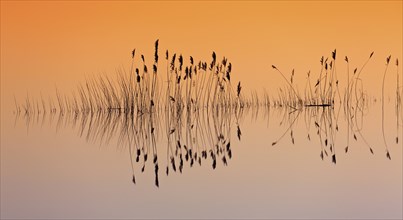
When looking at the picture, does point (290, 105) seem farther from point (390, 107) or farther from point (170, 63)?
point (170, 63)

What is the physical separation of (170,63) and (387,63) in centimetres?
155

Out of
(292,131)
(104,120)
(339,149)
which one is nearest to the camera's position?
(339,149)

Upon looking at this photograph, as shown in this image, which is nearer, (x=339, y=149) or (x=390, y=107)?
(x=339, y=149)

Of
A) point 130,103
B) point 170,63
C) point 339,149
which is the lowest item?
point 339,149

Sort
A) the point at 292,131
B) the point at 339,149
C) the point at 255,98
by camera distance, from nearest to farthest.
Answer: the point at 339,149 → the point at 292,131 → the point at 255,98

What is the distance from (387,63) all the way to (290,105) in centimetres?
72

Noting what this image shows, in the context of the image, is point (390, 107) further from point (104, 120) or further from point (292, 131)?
point (104, 120)

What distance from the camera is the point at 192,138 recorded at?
295cm

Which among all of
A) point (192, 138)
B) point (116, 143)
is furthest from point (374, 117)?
point (116, 143)

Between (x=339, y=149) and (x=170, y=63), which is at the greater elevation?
(x=170, y=63)

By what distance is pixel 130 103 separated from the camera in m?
3.79

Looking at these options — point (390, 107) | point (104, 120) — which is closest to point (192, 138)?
point (104, 120)

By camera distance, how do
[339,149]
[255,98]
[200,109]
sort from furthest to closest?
1. [255,98]
2. [200,109]
3. [339,149]

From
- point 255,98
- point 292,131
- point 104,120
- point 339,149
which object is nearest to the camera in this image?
point 339,149
